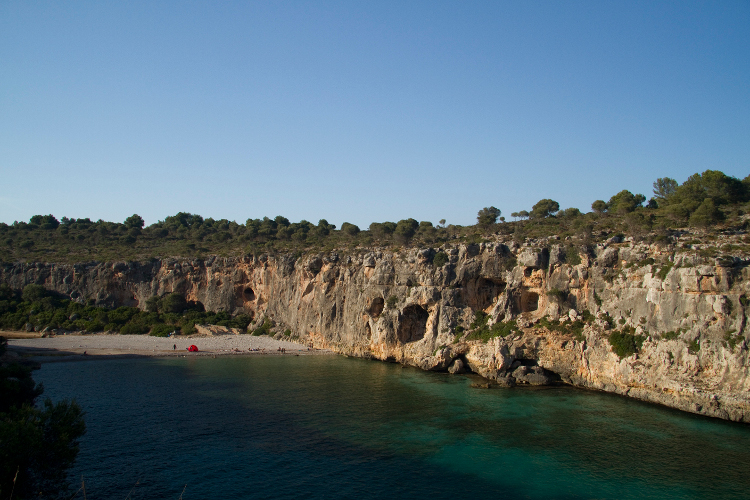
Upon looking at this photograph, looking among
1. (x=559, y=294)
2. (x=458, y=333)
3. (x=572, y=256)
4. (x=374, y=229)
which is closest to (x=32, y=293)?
(x=374, y=229)

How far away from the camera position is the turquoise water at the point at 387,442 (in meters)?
19.3

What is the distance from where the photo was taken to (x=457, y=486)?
19.5 m

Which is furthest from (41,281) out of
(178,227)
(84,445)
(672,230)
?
(672,230)

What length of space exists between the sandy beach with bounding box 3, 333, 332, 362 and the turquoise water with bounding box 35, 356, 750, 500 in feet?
38.2

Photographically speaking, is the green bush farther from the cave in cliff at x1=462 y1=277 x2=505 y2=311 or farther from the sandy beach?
the cave in cliff at x1=462 y1=277 x2=505 y2=311

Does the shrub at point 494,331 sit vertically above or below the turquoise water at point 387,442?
above

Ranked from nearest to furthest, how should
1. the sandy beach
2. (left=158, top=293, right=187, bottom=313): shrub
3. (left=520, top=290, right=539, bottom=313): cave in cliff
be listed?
(left=520, top=290, right=539, bottom=313): cave in cliff, the sandy beach, (left=158, top=293, right=187, bottom=313): shrub

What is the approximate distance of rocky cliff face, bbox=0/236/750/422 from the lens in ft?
92.8

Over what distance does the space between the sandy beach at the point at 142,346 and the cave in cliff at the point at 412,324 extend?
11.3 metres

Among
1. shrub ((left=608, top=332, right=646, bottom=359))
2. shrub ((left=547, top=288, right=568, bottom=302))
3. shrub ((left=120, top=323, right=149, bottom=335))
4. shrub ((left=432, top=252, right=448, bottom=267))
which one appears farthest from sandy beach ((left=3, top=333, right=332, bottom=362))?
shrub ((left=608, top=332, right=646, bottom=359))

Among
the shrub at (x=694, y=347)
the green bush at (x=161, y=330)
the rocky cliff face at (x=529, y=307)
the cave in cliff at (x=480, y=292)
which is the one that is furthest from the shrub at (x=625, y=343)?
the green bush at (x=161, y=330)

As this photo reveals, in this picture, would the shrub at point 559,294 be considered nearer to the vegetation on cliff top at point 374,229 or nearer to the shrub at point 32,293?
the vegetation on cliff top at point 374,229

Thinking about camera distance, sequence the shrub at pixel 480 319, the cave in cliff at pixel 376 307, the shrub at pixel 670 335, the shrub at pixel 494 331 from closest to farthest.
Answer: the shrub at pixel 670 335
the shrub at pixel 494 331
the shrub at pixel 480 319
the cave in cliff at pixel 376 307

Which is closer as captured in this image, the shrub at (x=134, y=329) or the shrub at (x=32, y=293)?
the shrub at (x=134, y=329)
